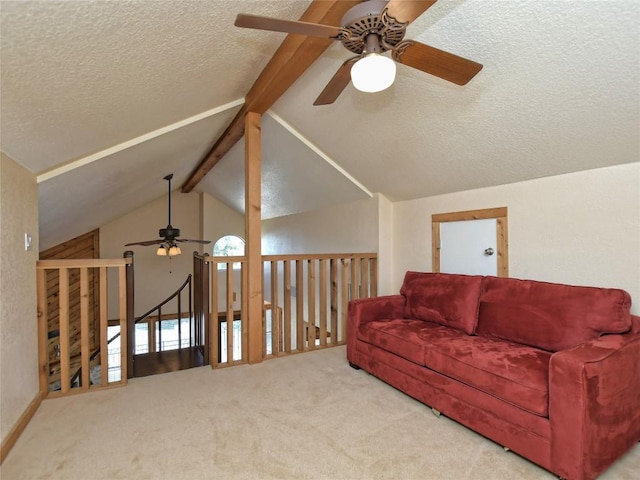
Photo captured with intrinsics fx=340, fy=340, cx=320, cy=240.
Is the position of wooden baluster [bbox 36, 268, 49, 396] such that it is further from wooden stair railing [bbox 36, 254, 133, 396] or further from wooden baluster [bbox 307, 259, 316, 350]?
wooden baluster [bbox 307, 259, 316, 350]

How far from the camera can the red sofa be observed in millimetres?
1600

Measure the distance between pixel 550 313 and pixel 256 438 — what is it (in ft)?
6.61

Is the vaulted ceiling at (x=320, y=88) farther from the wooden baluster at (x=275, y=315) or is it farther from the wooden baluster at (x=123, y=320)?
the wooden baluster at (x=275, y=315)

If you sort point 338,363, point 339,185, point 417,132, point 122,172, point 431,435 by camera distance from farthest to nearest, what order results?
point 339,185 < point 122,172 < point 338,363 < point 417,132 < point 431,435

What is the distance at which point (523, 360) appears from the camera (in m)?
1.96

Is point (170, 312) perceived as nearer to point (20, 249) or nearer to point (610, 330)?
point (20, 249)

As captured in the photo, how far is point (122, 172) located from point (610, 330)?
4426mm

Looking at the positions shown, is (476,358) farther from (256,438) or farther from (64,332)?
(64,332)

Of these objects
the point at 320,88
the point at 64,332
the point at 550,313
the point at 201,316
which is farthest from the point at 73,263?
the point at 550,313

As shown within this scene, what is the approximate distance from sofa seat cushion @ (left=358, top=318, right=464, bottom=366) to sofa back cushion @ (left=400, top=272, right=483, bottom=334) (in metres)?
0.08

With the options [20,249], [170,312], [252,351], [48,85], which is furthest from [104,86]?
[170,312]

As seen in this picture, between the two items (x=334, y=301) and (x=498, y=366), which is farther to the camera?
(x=334, y=301)

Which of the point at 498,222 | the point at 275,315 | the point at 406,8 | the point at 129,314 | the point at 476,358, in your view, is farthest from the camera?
the point at 275,315

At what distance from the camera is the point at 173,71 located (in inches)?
80.8
